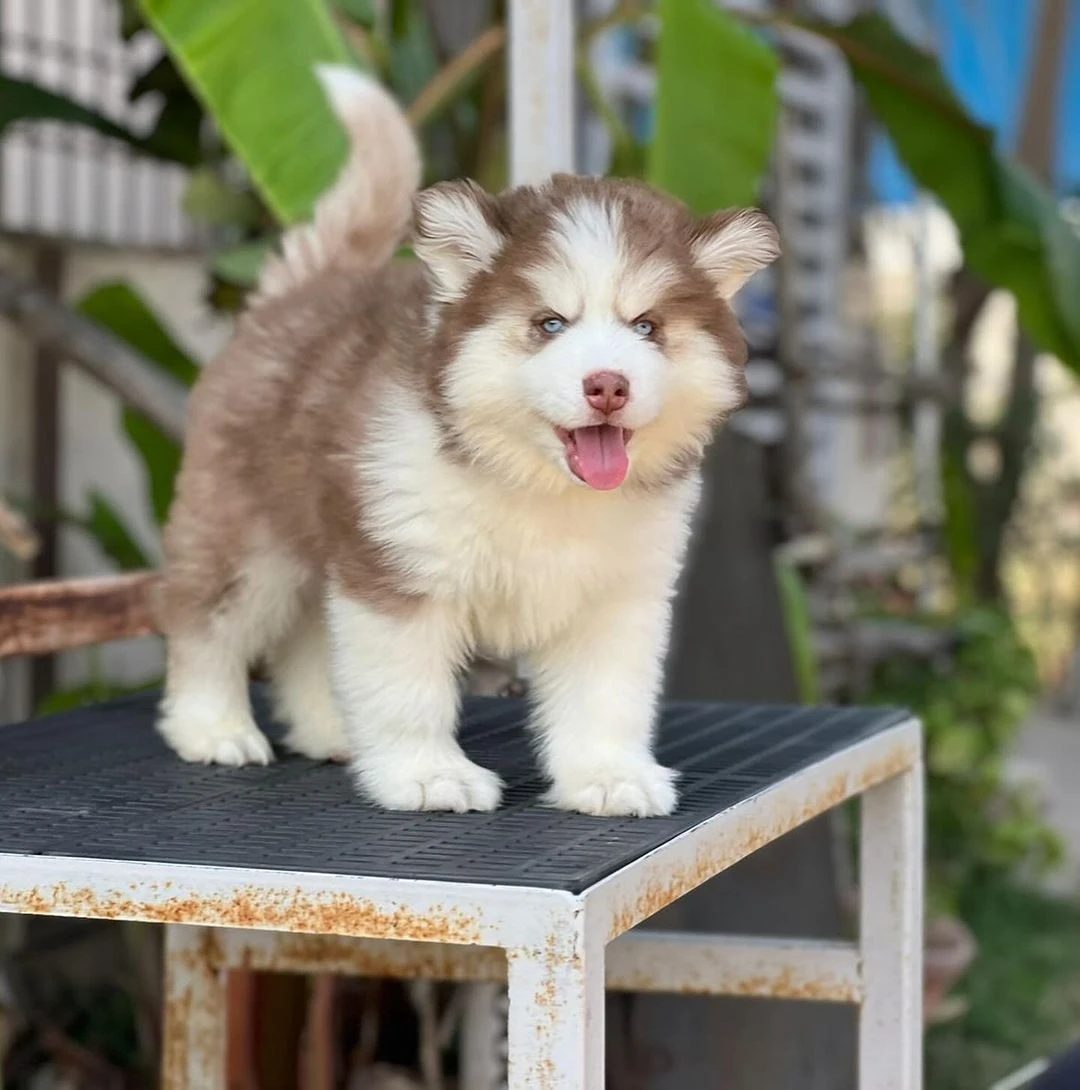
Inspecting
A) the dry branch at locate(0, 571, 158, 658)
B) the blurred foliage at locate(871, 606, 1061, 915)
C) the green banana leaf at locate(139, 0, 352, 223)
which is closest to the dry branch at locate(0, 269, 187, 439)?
the green banana leaf at locate(139, 0, 352, 223)

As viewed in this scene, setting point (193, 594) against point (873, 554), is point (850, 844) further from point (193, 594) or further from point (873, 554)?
point (193, 594)

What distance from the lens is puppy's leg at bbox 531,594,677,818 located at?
6.27 ft

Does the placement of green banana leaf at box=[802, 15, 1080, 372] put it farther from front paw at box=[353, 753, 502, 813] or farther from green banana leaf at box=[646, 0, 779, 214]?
front paw at box=[353, 753, 502, 813]

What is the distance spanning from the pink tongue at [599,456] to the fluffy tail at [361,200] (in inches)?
28.8

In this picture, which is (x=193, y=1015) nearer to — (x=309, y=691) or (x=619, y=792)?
(x=309, y=691)

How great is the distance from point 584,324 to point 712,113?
162 centimetres

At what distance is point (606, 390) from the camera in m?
1.69

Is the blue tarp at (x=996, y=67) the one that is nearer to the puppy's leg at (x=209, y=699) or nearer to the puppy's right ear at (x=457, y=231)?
the puppy's leg at (x=209, y=699)

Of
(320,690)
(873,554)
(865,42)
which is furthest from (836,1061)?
(873,554)

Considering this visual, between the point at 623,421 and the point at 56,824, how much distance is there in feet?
2.22

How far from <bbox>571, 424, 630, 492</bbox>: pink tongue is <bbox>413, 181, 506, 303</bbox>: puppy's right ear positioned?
0.21m

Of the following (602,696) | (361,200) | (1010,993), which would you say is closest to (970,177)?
(361,200)

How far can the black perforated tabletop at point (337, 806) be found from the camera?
1.61 meters

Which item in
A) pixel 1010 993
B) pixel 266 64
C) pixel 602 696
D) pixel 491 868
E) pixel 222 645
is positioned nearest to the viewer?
pixel 491 868
